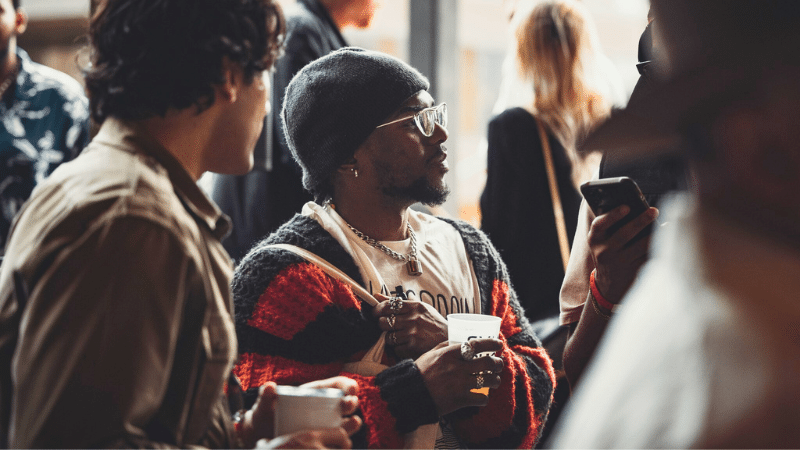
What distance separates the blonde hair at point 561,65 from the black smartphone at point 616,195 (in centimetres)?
124

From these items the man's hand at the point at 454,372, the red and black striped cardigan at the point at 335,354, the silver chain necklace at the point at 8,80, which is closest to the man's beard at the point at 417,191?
the red and black striped cardigan at the point at 335,354

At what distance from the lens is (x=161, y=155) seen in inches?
51.1

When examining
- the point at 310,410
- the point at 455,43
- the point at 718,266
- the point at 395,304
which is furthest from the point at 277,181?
the point at 718,266

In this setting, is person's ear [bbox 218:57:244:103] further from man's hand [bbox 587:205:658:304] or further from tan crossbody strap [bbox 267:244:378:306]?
man's hand [bbox 587:205:658:304]

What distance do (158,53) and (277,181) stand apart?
1.53 m

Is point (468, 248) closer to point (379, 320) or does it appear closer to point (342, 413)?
point (379, 320)

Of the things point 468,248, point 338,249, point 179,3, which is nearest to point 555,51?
point 468,248

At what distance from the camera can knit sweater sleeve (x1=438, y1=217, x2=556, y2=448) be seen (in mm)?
1911

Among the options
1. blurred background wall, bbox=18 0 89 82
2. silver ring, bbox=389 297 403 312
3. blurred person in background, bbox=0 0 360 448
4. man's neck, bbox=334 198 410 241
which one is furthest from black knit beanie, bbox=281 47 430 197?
blurred background wall, bbox=18 0 89 82

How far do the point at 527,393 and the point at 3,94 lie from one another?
203 centimetres

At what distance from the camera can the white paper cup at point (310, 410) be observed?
4.14 ft

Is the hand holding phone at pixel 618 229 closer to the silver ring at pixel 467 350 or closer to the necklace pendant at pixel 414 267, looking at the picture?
the silver ring at pixel 467 350

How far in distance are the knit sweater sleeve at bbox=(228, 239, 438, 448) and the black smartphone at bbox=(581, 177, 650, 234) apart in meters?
0.55

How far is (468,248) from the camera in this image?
7.06 ft
